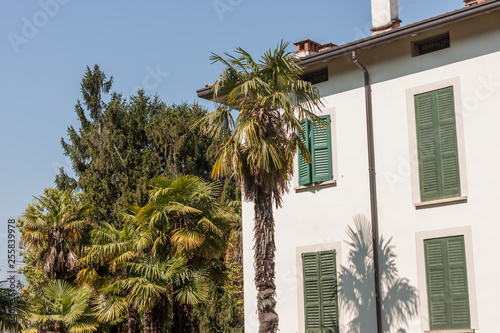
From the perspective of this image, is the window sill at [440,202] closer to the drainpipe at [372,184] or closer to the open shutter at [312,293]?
the drainpipe at [372,184]

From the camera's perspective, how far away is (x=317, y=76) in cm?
1644

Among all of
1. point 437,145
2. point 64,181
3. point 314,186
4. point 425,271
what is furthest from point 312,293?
point 64,181

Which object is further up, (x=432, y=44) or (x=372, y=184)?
(x=432, y=44)

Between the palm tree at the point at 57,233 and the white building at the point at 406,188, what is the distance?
10977 mm

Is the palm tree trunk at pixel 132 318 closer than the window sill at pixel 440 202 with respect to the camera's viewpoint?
No

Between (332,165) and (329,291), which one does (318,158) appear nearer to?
(332,165)

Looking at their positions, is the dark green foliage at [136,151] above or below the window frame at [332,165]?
above

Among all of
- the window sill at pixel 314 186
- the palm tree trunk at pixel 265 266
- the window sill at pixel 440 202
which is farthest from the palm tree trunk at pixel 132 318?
the window sill at pixel 440 202

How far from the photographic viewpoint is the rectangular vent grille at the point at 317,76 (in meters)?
16.3

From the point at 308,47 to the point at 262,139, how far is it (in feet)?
16.7

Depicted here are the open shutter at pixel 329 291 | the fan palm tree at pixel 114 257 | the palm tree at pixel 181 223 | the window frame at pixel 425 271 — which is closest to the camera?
the window frame at pixel 425 271

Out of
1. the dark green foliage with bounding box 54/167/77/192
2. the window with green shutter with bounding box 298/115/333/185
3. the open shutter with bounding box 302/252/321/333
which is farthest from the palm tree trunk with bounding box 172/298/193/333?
the dark green foliage with bounding box 54/167/77/192

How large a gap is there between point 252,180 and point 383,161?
2858 mm

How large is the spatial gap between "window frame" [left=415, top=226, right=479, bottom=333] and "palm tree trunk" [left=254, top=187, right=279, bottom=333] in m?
2.77
